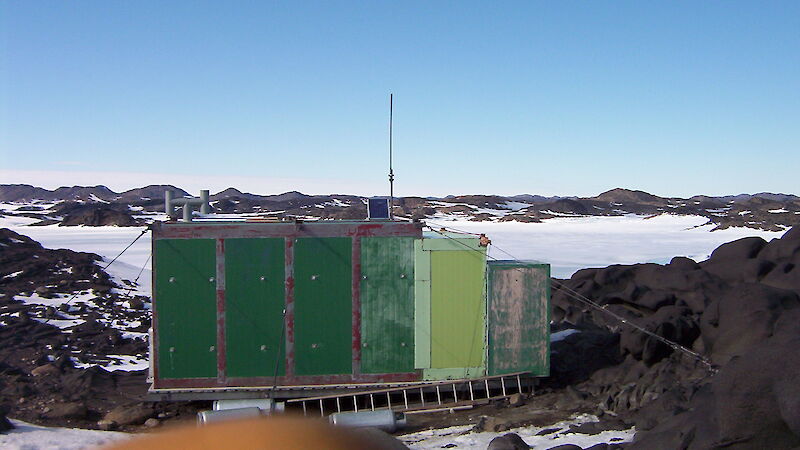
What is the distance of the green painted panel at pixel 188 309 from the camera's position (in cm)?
1296

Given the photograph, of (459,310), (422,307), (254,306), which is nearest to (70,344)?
(254,306)

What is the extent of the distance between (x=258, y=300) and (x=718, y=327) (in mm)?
8599

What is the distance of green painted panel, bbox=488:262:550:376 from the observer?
44.1ft

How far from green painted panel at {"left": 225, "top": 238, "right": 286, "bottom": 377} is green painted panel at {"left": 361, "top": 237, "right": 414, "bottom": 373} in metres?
1.50

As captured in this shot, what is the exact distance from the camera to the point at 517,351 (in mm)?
13500

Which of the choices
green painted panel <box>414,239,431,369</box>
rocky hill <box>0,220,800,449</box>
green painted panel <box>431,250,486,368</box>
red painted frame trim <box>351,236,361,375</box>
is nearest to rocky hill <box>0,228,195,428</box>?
rocky hill <box>0,220,800,449</box>

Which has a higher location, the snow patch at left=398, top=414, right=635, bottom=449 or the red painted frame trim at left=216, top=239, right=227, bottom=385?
the red painted frame trim at left=216, top=239, right=227, bottom=385

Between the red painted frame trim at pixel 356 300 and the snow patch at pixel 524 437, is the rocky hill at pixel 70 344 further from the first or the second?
the snow patch at pixel 524 437

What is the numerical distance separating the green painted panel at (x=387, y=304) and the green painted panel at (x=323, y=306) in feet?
1.00

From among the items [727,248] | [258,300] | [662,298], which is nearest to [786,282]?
[662,298]

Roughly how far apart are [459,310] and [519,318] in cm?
112

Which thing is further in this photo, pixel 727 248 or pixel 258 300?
pixel 727 248

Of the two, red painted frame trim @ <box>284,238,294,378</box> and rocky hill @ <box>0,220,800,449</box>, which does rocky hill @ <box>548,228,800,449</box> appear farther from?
red painted frame trim @ <box>284,238,294,378</box>

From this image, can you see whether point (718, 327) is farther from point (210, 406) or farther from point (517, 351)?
point (210, 406)
